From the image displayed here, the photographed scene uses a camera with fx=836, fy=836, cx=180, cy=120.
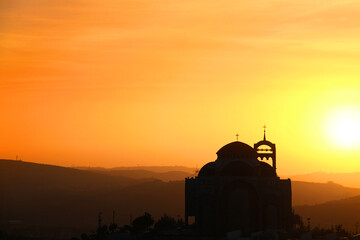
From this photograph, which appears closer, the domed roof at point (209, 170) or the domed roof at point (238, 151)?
the domed roof at point (238, 151)

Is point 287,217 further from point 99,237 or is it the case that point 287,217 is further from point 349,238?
point 99,237

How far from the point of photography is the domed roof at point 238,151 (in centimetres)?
11494

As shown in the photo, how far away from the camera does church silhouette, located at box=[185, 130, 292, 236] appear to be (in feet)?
371

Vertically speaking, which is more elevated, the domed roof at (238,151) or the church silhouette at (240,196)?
the domed roof at (238,151)

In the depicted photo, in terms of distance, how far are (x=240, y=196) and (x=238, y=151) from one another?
622 centimetres

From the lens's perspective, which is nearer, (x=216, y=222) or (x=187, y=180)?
(x=216, y=222)

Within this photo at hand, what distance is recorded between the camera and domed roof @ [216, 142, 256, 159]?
11494cm

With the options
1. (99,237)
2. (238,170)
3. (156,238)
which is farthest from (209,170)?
(99,237)

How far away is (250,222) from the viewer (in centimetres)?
11362

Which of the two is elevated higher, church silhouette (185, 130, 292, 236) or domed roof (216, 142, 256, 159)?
domed roof (216, 142, 256, 159)

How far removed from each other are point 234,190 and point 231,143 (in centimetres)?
679

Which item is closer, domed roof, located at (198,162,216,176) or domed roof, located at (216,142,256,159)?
domed roof, located at (216,142,256,159)

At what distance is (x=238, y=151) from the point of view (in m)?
115

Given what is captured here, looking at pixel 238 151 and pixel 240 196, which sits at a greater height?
pixel 238 151
